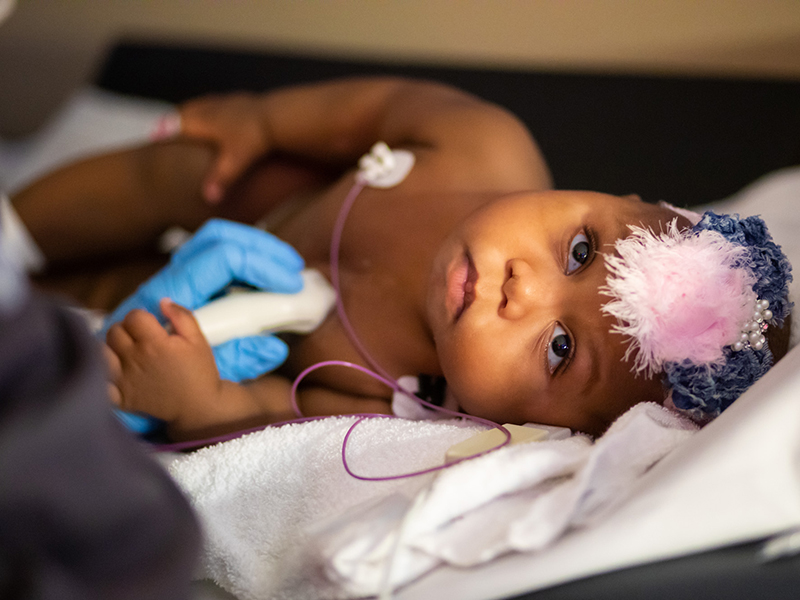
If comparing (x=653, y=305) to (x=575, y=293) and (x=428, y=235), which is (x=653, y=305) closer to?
(x=575, y=293)

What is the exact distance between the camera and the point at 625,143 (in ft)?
4.85

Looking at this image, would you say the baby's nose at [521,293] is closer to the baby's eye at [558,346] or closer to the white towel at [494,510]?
the baby's eye at [558,346]

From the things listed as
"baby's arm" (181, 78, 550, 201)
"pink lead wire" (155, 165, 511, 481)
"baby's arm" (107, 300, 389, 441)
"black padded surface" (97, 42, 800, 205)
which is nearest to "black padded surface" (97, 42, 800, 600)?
"black padded surface" (97, 42, 800, 205)

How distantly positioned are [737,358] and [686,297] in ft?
0.33

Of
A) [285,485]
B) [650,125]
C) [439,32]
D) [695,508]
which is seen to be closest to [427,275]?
[285,485]

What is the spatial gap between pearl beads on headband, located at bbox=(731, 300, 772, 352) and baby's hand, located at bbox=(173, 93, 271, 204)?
992 millimetres

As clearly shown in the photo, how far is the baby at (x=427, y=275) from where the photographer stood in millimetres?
794

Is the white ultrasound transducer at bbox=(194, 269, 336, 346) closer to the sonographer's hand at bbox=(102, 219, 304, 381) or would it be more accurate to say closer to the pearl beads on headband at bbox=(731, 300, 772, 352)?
the sonographer's hand at bbox=(102, 219, 304, 381)

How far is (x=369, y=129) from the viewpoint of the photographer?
1.28 m

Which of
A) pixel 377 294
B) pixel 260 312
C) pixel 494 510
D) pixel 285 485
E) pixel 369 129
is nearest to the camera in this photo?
pixel 494 510

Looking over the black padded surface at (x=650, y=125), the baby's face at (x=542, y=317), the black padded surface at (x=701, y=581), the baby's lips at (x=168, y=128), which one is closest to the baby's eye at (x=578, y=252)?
the baby's face at (x=542, y=317)

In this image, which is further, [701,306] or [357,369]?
[357,369]

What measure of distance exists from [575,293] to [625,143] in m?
0.85

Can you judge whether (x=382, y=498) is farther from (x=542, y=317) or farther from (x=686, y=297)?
(x=686, y=297)
